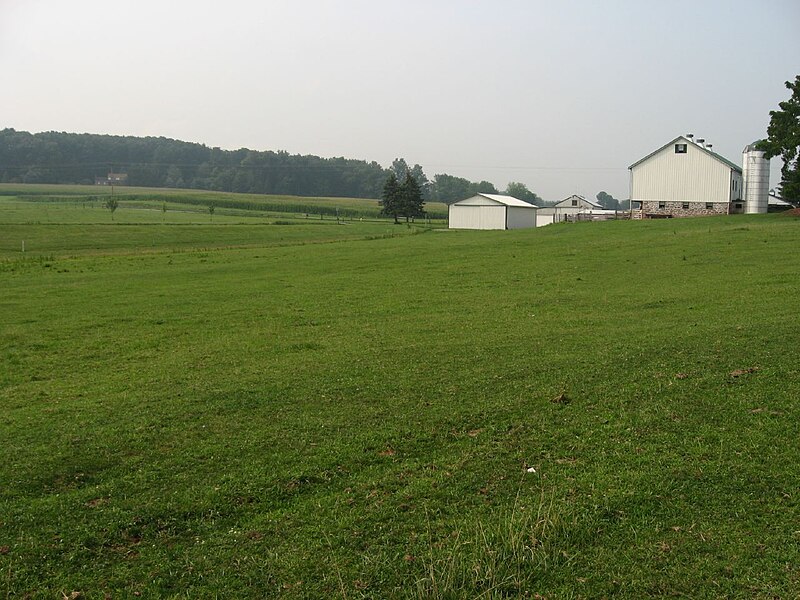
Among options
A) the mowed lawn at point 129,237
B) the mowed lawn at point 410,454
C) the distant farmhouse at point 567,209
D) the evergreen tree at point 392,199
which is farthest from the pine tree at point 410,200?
the mowed lawn at point 410,454

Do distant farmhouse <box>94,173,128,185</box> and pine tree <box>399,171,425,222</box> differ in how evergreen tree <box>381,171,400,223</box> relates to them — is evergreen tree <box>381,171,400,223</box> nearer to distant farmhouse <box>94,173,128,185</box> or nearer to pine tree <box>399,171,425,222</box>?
pine tree <box>399,171,425,222</box>

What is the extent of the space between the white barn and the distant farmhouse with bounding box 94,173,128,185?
500ft

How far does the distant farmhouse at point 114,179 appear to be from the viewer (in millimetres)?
188875

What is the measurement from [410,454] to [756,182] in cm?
6278

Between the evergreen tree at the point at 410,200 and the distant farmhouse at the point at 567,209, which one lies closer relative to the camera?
the distant farmhouse at the point at 567,209

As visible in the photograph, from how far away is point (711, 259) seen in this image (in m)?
26.1

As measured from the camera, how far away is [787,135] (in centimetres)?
4884

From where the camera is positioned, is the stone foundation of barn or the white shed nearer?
the stone foundation of barn

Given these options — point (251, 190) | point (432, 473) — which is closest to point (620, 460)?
point (432, 473)

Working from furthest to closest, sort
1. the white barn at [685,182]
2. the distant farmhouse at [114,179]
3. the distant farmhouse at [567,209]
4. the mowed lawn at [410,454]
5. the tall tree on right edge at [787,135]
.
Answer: the distant farmhouse at [114,179], the distant farmhouse at [567,209], the white barn at [685,182], the tall tree on right edge at [787,135], the mowed lawn at [410,454]

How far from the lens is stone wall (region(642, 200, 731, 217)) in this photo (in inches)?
2421

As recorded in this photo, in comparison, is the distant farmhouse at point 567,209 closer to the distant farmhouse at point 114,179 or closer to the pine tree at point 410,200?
the pine tree at point 410,200

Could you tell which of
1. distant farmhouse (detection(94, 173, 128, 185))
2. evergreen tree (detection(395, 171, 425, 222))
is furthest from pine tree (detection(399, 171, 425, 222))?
distant farmhouse (detection(94, 173, 128, 185))

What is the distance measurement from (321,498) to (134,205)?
13380 centimetres
